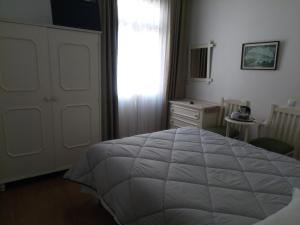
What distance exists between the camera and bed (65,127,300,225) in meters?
1.04

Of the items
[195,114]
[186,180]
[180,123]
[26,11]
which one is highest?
[26,11]

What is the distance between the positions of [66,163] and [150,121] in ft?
5.29

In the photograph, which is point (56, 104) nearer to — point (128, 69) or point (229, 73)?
point (128, 69)

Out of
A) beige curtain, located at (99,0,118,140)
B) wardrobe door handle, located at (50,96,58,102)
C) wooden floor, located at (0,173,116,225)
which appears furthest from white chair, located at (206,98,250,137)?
wardrobe door handle, located at (50,96,58,102)

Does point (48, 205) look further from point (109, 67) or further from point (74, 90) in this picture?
point (109, 67)

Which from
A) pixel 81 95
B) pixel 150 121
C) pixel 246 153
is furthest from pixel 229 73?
pixel 81 95

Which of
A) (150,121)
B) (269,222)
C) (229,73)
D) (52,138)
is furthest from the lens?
(150,121)

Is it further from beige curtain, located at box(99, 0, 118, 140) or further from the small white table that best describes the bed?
beige curtain, located at box(99, 0, 118, 140)

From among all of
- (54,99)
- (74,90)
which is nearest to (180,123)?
(74,90)

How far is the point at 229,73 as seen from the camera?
3137 mm

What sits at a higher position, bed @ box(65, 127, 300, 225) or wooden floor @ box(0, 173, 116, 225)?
bed @ box(65, 127, 300, 225)

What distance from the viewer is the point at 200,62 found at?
11.7 ft

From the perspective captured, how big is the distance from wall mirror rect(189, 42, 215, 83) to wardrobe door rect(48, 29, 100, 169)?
1800mm

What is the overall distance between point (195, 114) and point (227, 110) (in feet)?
1.58
